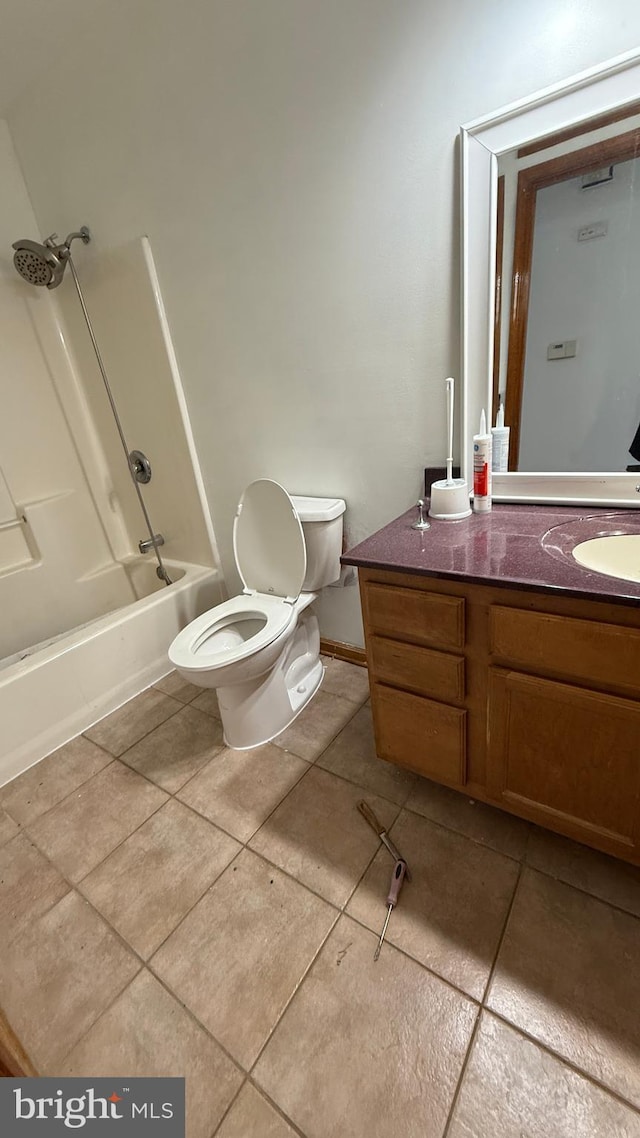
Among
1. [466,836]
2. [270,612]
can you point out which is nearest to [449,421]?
[270,612]

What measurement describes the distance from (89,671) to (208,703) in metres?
0.49

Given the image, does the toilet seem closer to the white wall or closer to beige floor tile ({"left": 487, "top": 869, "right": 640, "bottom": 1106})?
the white wall

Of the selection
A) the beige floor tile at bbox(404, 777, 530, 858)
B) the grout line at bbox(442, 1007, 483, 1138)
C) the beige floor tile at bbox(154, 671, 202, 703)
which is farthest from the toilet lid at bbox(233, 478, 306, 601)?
the grout line at bbox(442, 1007, 483, 1138)

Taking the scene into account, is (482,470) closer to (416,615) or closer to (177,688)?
(416,615)

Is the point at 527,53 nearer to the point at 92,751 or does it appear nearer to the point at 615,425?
the point at 615,425

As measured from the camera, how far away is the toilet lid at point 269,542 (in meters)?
1.57

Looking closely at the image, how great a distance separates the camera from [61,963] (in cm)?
103

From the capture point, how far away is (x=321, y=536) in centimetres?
162

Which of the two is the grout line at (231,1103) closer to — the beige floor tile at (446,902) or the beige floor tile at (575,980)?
the beige floor tile at (446,902)

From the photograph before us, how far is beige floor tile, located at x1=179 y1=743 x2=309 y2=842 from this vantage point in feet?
4.33

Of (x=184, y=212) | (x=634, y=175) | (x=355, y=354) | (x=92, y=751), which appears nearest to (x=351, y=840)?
(x=92, y=751)

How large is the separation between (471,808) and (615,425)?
112 cm

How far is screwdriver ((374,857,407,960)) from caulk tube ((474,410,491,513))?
3.16ft

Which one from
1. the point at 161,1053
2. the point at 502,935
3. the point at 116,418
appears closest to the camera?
the point at 161,1053
